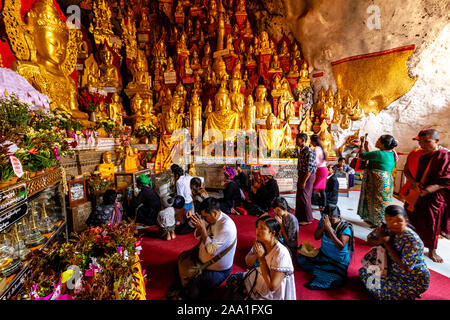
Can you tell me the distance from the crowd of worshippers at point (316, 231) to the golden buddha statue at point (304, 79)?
16.4 ft

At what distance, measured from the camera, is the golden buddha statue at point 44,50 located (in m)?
4.12

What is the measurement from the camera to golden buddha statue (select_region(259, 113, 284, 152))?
722cm

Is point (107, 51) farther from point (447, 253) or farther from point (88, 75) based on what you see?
point (447, 253)

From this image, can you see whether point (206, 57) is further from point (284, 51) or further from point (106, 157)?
point (106, 157)

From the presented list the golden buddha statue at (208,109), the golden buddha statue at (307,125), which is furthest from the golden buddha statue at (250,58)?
the golden buddha statue at (307,125)

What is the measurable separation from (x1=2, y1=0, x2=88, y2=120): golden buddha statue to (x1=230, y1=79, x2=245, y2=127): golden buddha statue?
494cm

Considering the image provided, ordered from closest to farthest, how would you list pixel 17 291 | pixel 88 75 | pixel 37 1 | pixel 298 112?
1. pixel 17 291
2. pixel 37 1
3. pixel 88 75
4. pixel 298 112

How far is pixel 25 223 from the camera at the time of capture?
182cm

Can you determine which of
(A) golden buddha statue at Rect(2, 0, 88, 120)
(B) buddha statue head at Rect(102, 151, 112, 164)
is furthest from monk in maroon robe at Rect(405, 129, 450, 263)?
(A) golden buddha statue at Rect(2, 0, 88, 120)

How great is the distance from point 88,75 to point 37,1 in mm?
1966

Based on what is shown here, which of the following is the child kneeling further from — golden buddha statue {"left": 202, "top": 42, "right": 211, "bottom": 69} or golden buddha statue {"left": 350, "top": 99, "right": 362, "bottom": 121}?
golden buddha statue {"left": 202, "top": 42, "right": 211, "bottom": 69}

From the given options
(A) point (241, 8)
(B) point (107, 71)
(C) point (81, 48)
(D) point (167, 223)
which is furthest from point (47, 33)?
(A) point (241, 8)
